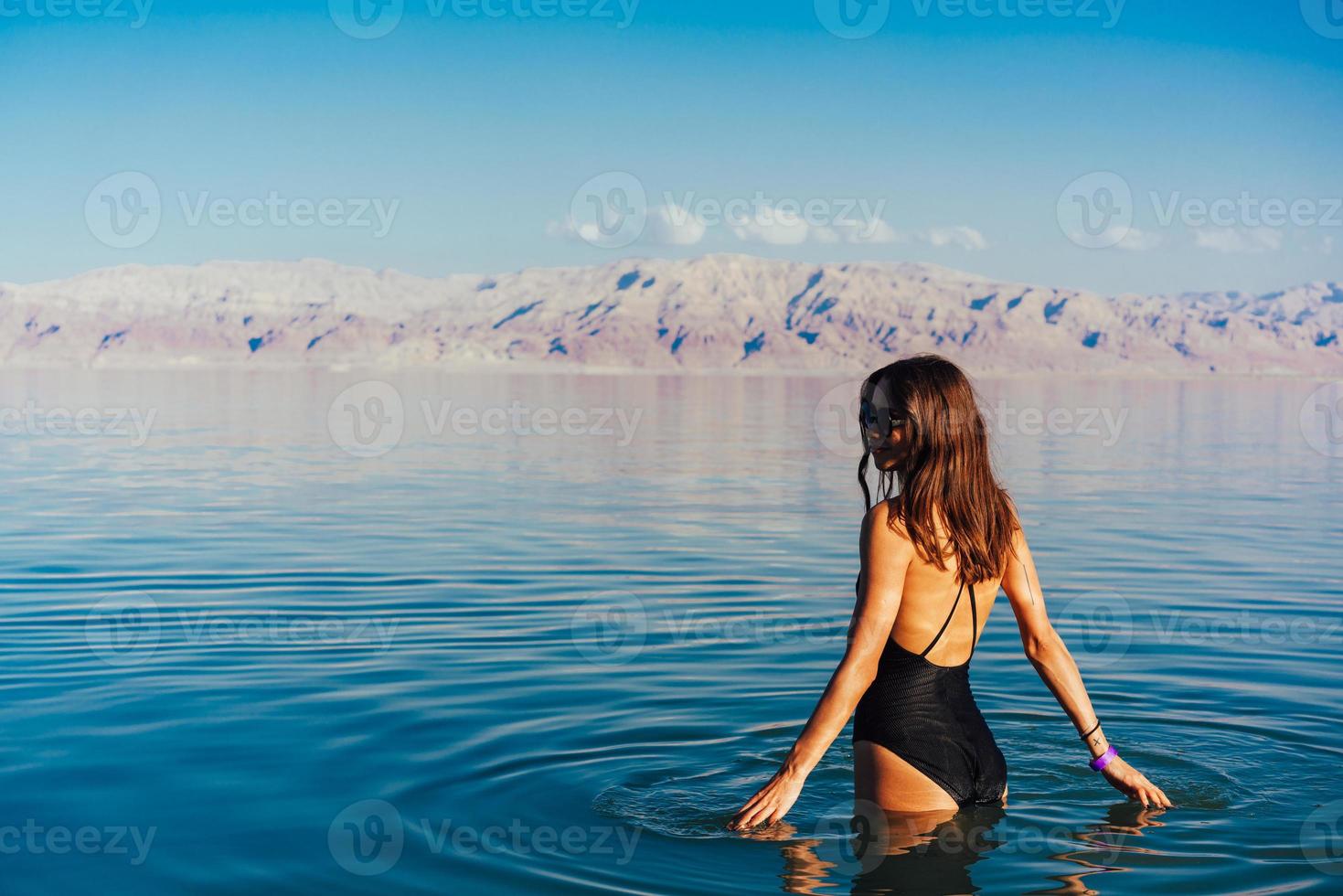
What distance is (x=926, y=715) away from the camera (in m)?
4.97

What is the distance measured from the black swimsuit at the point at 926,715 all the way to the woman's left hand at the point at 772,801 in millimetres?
370

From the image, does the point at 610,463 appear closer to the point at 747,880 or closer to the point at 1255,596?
the point at 1255,596

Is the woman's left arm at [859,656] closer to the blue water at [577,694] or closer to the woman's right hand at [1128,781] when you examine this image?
the blue water at [577,694]

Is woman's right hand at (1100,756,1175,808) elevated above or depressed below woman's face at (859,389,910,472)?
below

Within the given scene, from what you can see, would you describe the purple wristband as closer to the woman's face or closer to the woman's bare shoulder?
the woman's bare shoulder

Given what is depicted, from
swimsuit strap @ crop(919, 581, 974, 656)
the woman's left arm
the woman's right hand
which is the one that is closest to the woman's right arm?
the woman's right hand

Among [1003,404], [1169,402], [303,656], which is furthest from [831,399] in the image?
[303,656]

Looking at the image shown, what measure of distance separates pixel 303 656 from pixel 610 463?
19.9 metres

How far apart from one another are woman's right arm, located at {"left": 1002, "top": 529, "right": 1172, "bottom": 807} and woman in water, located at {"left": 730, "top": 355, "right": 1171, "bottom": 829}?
0.01 metres

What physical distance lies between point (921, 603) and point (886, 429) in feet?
2.15

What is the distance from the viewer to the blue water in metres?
5.75

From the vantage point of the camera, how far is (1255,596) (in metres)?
13.6

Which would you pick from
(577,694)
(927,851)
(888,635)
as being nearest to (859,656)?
(888,635)

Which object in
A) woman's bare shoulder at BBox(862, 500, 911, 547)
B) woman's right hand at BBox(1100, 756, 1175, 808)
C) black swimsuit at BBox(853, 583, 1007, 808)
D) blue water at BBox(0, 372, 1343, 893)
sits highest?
woman's bare shoulder at BBox(862, 500, 911, 547)
